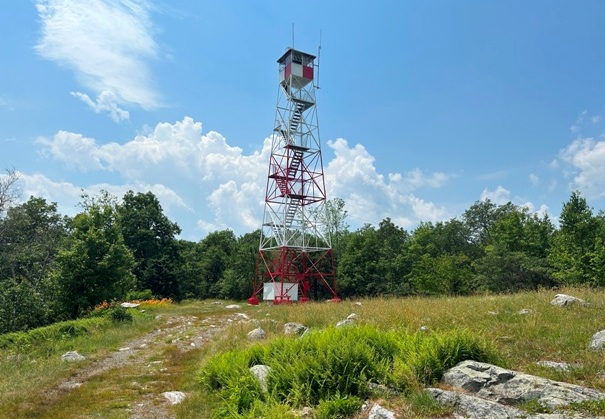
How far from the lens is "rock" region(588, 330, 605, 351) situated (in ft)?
25.2

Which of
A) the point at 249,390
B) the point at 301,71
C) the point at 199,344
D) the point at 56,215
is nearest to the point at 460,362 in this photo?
the point at 249,390

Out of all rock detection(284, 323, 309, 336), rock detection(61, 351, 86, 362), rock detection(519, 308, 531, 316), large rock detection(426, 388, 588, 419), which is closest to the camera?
large rock detection(426, 388, 588, 419)

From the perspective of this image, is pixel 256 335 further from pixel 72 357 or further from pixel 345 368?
pixel 345 368

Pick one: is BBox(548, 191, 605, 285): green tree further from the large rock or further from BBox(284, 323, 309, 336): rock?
the large rock

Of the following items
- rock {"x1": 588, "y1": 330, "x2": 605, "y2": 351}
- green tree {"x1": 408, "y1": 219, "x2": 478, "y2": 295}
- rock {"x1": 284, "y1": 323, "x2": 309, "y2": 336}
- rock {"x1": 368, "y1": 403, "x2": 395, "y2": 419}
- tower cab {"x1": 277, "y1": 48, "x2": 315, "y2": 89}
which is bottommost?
rock {"x1": 368, "y1": 403, "x2": 395, "y2": 419}

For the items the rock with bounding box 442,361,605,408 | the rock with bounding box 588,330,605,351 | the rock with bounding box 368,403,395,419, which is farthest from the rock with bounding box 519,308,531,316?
the rock with bounding box 368,403,395,419

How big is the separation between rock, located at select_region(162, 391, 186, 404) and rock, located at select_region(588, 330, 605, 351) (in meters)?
8.11

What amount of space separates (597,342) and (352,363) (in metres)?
4.54

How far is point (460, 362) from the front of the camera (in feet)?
23.7

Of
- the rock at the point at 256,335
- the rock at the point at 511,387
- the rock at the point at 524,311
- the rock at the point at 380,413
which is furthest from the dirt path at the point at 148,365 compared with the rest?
the rock at the point at 524,311

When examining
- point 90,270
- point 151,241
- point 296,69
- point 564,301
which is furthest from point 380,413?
point 151,241

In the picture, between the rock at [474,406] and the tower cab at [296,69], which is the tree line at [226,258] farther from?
the rock at [474,406]

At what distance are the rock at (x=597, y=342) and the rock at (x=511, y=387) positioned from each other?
223 centimetres

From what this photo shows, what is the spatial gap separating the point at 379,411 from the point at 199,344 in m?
10.9
